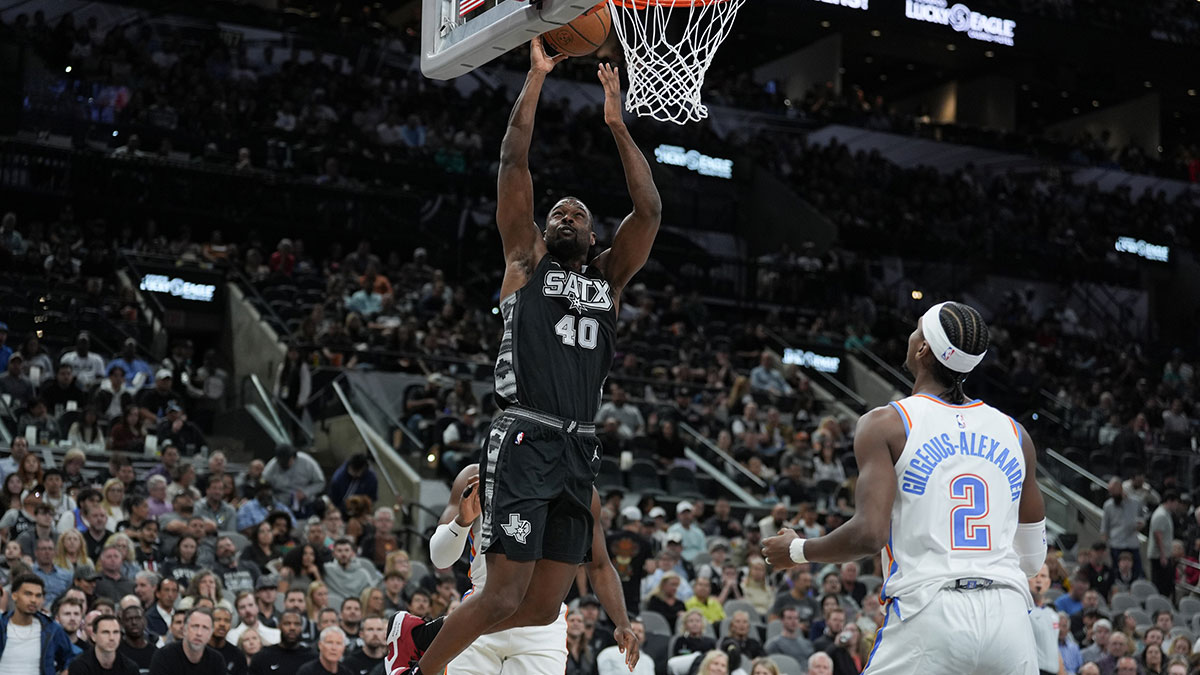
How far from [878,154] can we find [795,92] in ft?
12.7

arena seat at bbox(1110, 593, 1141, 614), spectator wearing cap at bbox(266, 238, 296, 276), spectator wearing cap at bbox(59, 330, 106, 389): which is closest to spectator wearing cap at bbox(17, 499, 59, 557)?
spectator wearing cap at bbox(59, 330, 106, 389)

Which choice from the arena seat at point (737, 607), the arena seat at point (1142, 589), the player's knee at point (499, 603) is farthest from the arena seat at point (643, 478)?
the player's knee at point (499, 603)

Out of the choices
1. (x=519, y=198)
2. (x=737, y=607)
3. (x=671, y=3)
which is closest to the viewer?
(x=519, y=198)

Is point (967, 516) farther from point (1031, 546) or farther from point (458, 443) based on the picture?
point (458, 443)

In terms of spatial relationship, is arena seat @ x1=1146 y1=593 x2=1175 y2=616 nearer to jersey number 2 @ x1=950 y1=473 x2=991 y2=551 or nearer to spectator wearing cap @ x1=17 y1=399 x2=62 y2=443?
spectator wearing cap @ x1=17 y1=399 x2=62 y2=443

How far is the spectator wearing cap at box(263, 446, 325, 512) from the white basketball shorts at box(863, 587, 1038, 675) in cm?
1169

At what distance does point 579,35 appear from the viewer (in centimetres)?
685

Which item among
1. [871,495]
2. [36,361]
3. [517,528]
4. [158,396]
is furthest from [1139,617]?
[36,361]

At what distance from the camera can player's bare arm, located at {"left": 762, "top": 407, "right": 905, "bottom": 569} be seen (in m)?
4.92

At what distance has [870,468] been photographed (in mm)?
4984

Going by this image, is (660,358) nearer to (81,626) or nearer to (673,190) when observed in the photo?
(673,190)

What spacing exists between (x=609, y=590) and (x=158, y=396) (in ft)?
40.4

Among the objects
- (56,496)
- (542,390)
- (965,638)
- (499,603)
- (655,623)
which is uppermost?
(542,390)

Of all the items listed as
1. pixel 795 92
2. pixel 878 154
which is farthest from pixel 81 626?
pixel 795 92
